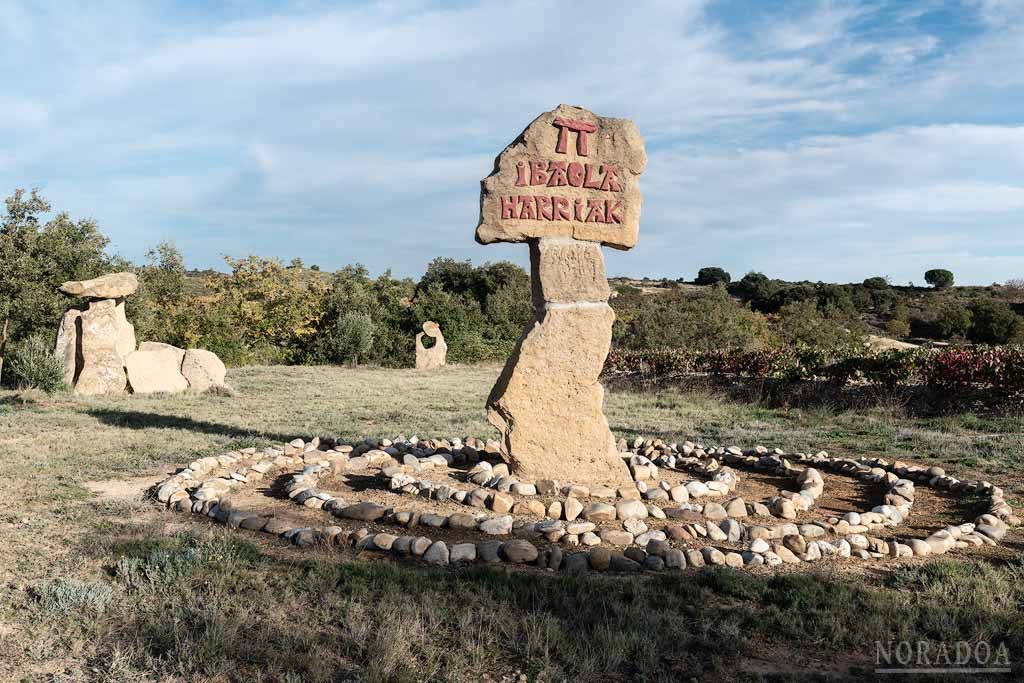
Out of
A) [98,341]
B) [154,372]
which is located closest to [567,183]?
[154,372]

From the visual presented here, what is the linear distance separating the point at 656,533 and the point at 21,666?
466 centimetres

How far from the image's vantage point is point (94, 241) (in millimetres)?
20906

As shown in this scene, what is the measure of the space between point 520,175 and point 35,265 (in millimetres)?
17024

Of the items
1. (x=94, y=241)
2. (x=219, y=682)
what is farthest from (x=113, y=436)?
(x=94, y=241)

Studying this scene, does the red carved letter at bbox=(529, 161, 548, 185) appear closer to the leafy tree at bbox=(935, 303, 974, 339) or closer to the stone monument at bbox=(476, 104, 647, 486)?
the stone monument at bbox=(476, 104, 647, 486)

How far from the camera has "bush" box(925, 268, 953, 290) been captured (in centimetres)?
5894

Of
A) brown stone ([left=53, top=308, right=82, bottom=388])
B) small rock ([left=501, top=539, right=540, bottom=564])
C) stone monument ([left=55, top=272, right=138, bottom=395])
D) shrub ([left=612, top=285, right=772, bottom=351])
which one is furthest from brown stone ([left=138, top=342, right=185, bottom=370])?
shrub ([left=612, top=285, right=772, bottom=351])

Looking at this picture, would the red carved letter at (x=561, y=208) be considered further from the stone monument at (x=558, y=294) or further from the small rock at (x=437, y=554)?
the small rock at (x=437, y=554)

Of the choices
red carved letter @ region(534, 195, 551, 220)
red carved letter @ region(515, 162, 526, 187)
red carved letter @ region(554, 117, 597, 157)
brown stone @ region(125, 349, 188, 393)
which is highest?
red carved letter @ region(554, 117, 597, 157)

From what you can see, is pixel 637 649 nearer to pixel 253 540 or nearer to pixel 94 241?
pixel 253 540

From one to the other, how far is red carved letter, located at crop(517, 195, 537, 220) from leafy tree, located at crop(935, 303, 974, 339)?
33687 millimetres

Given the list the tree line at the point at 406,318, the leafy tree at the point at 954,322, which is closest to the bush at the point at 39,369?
the tree line at the point at 406,318

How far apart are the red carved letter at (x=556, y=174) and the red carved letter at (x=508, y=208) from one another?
1.70 feet

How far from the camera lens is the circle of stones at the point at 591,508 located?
5855 millimetres
